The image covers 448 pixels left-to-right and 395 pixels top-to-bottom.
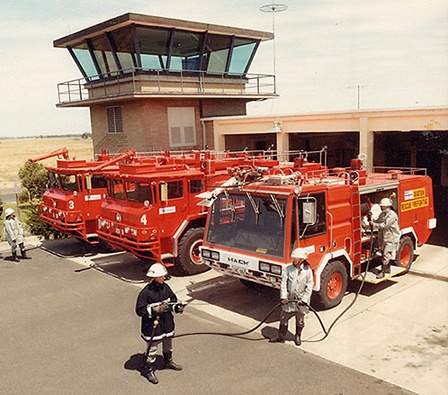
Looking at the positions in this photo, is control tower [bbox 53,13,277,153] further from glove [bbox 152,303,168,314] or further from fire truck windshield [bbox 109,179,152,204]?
glove [bbox 152,303,168,314]

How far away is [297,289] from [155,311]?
2.57 meters

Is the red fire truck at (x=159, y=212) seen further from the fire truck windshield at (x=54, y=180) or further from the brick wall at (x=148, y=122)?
the brick wall at (x=148, y=122)

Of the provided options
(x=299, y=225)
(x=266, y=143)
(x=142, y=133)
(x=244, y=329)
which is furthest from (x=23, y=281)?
(x=266, y=143)

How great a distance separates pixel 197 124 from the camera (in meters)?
23.7

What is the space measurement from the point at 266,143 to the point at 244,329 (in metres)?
17.0

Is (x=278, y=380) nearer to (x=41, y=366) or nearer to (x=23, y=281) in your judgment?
(x=41, y=366)

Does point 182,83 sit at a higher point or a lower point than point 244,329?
higher

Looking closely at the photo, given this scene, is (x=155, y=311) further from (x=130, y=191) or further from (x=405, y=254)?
(x=405, y=254)

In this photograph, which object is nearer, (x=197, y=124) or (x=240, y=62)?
(x=197, y=124)

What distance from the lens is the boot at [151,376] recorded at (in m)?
7.01

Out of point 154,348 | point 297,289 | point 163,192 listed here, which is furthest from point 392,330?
point 163,192

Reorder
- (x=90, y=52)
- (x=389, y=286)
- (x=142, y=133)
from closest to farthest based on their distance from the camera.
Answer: (x=389, y=286), (x=142, y=133), (x=90, y=52)

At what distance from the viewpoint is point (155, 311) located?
6832 millimetres

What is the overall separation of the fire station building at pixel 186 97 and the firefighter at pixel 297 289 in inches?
434
